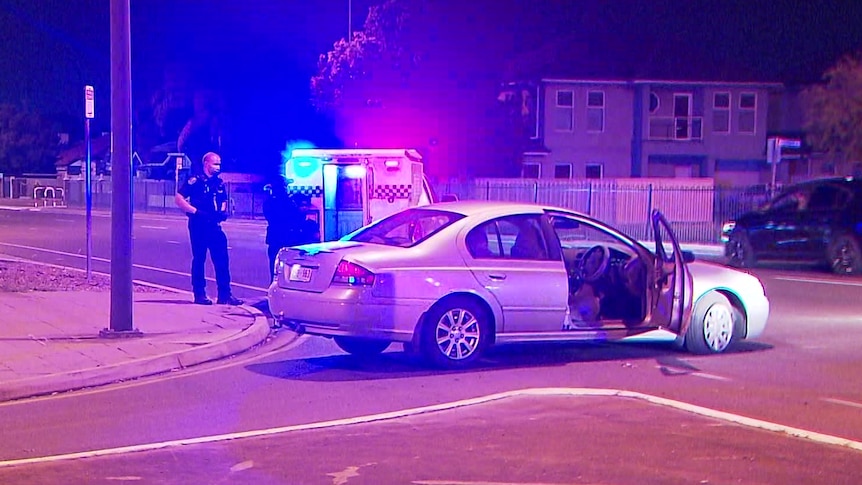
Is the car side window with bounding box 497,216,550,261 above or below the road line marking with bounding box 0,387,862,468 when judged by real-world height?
above

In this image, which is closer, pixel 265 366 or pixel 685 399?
pixel 685 399

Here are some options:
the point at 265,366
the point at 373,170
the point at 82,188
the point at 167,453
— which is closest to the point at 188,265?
the point at 373,170

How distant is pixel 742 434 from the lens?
7289 mm

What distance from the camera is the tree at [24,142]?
85875 mm

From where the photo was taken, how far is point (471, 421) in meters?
7.67

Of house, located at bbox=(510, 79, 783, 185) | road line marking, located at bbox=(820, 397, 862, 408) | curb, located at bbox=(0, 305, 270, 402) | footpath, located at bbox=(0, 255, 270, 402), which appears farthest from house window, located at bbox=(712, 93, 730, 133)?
road line marking, located at bbox=(820, 397, 862, 408)

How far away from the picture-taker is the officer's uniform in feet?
45.1

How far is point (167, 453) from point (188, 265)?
15.1 m

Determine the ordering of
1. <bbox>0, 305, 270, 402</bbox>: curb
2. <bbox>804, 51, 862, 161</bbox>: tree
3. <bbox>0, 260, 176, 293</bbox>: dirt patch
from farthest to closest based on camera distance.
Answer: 1. <bbox>804, 51, 862, 161</bbox>: tree
2. <bbox>0, 260, 176, 293</bbox>: dirt patch
3. <bbox>0, 305, 270, 402</bbox>: curb

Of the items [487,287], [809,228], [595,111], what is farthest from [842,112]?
[487,287]

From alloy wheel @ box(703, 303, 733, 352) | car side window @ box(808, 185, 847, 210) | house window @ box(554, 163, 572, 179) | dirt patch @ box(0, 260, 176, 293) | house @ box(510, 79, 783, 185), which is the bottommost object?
dirt patch @ box(0, 260, 176, 293)

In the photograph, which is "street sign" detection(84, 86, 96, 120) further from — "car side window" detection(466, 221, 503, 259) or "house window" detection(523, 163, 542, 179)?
"house window" detection(523, 163, 542, 179)

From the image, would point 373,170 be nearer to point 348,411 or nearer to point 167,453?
point 348,411

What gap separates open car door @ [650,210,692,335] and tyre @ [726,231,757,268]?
1226 cm
